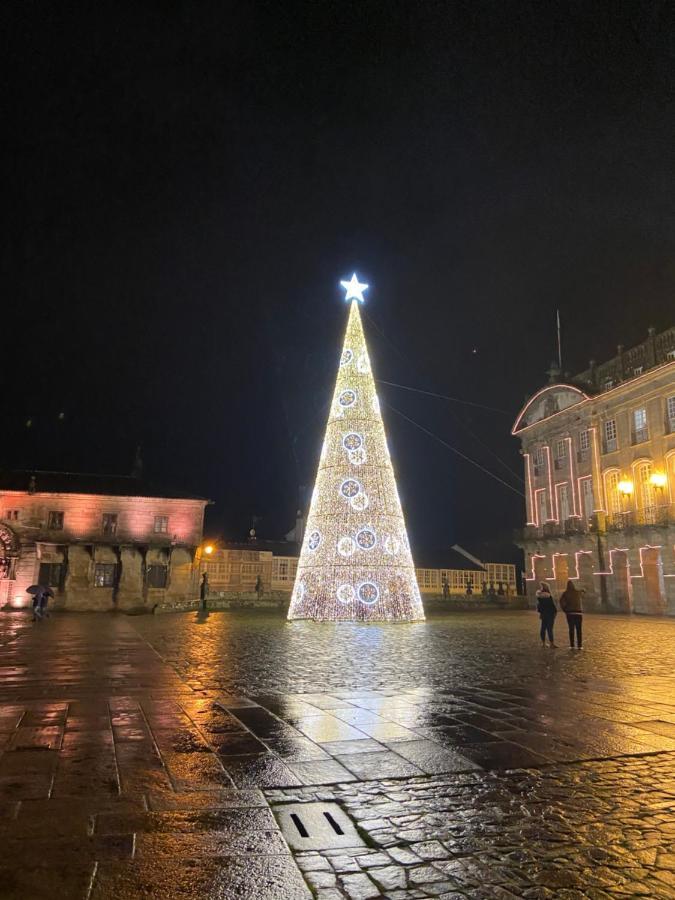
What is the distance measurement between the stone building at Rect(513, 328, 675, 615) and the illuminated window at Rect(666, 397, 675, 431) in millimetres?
51

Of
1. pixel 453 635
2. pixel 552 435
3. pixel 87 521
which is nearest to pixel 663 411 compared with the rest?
pixel 552 435

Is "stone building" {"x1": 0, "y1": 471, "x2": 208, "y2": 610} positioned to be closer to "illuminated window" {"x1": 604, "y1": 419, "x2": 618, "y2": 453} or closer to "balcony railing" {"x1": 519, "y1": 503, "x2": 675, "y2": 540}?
"balcony railing" {"x1": 519, "y1": 503, "x2": 675, "y2": 540}

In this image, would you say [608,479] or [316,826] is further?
[608,479]

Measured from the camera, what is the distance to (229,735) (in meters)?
5.71

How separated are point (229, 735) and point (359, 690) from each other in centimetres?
282

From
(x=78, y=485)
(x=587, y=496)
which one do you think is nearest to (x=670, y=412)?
(x=587, y=496)

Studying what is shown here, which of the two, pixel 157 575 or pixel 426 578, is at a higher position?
pixel 426 578

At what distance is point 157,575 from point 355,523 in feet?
84.4

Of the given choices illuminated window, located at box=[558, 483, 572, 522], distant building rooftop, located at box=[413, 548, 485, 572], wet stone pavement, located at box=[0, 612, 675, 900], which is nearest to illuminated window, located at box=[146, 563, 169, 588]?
distant building rooftop, located at box=[413, 548, 485, 572]

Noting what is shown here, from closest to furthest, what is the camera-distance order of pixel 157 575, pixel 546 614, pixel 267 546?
pixel 546 614 → pixel 157 575 → pixel 267 546

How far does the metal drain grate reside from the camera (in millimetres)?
3352

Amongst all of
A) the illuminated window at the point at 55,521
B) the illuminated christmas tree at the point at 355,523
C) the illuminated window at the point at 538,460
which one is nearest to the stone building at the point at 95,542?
the illuminated window at the point at 55,521

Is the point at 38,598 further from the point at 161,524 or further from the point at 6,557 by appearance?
the point at 161,524

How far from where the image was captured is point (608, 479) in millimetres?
36000
